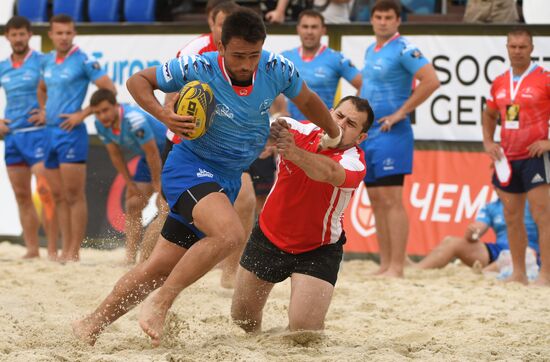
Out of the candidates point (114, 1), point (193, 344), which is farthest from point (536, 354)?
point (114, 1)

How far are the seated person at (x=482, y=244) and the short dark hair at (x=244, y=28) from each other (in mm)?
4794

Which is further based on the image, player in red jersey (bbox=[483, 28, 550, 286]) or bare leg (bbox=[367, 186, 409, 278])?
bare leg (bbox=[367, 186, 409, 278])

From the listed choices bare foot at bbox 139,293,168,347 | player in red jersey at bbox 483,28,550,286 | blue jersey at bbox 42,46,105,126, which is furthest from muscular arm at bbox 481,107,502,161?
bare foot at bbox 139,293,168,347

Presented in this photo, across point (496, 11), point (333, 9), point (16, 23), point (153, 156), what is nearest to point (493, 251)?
point (496, 11)

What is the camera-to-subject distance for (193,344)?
18.2ft

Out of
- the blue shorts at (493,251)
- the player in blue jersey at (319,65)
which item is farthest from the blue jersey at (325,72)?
the blue shorts at (493,251)

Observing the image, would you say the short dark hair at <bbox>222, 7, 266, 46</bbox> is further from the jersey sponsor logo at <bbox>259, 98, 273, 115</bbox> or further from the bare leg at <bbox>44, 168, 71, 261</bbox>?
the bare leg at <bbox>44, 168, 71, 261</bbox>

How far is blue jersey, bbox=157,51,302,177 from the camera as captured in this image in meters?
5.30

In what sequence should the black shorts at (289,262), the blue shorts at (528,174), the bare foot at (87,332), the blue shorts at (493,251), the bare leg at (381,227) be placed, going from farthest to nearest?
the blue shorts at (493,251), the bare leg at (381,227), the blue shorts at (528,174), the black shorts at (289,262), the bare foot at (87,332)

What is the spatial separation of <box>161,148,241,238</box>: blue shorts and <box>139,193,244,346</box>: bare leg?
0.18 meters

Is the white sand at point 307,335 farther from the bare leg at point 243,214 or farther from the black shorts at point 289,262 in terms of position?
the black shorts at point 289,262

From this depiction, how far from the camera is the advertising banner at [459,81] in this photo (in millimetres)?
9930

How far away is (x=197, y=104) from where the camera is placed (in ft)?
16.5

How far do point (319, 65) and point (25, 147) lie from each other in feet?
10.3
